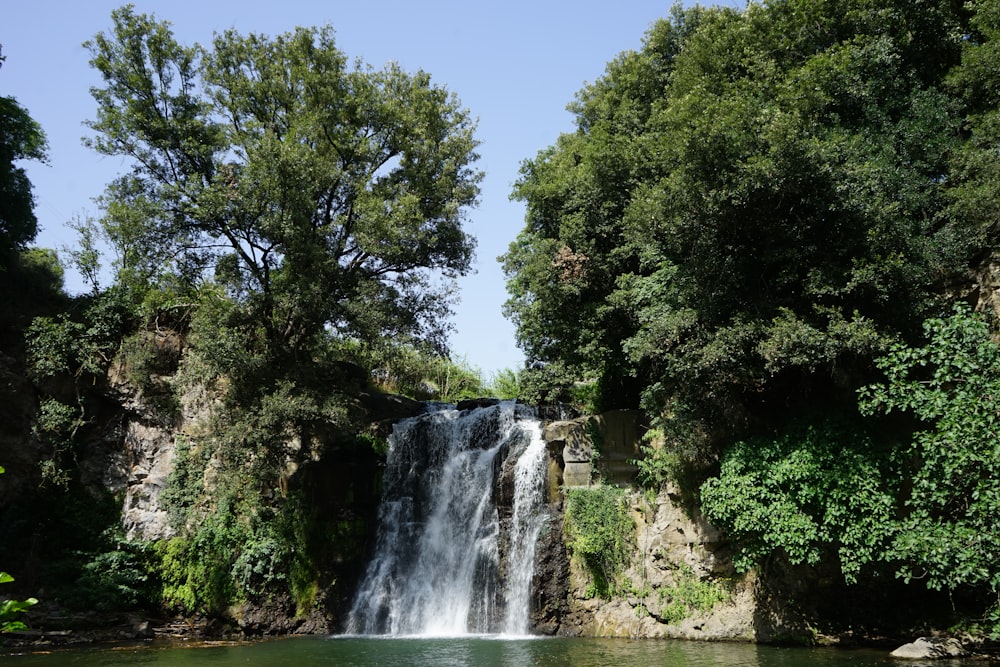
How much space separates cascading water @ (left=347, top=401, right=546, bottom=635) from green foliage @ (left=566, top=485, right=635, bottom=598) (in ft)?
3.94

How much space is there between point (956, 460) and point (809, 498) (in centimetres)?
290

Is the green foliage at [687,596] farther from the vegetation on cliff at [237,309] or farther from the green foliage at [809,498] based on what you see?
the vegetation on cliff at [237,309]

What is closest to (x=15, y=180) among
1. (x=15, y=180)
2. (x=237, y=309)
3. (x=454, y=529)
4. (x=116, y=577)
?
(x=15, y=180)

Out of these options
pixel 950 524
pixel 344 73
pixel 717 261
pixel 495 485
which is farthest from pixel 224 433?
pixel 950 524

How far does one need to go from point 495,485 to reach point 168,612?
9927mm

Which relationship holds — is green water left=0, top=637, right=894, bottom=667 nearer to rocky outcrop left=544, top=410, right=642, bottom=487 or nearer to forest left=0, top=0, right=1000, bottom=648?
forest left=0, top=0, right=1000, bottom=648

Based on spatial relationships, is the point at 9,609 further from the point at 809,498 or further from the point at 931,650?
the point at 931,650

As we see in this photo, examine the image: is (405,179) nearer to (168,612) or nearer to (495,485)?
(495,485)

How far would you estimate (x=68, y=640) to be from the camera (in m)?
17.8

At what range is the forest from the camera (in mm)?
14148

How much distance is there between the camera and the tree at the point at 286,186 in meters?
21.5

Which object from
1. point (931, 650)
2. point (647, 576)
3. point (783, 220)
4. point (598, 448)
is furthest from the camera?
point (598, 448)

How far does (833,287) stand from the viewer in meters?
14.4

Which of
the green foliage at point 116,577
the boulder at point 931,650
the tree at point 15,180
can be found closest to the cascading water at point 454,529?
the green foliage at point 116,577
